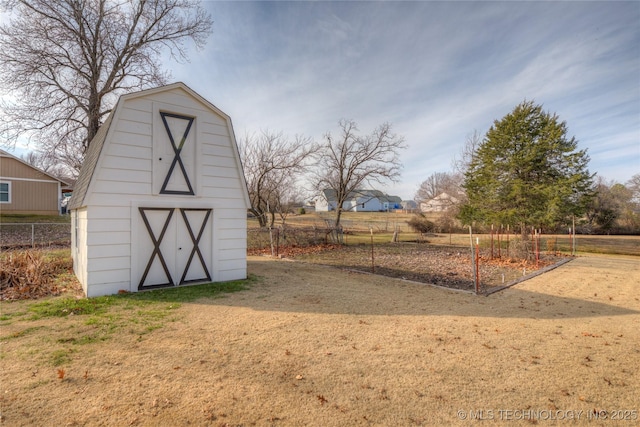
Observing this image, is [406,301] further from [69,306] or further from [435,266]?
[69,306]

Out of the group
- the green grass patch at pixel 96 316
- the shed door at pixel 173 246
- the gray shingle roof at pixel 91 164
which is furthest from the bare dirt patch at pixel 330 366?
the gray shingle roof at pixel 91 164

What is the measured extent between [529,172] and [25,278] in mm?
20996

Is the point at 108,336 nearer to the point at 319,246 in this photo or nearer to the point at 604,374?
the point at 604,374

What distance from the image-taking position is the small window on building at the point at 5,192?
1992 centimetres

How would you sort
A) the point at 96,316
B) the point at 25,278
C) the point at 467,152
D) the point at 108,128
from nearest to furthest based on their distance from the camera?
the point at 96,316, the point at 108,128, the point at 25,278, the point at 467,152

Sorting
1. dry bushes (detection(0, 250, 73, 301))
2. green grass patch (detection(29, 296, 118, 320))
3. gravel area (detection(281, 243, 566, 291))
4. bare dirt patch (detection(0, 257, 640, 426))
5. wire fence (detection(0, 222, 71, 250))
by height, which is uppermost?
wire fence (detection(0, 222, 71, 250))

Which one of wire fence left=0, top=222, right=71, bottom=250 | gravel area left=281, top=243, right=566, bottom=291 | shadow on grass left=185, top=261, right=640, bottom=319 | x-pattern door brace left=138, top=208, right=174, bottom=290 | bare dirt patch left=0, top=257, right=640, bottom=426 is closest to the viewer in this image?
bare dirt patch left=0, top=257, right=640, bottom=426

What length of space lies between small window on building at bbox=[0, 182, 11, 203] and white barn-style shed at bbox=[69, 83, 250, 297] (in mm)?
20189

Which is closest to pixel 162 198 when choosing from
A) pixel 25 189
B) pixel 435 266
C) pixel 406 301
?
pixel 406 301

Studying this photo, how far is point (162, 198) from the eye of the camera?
22.7 feet

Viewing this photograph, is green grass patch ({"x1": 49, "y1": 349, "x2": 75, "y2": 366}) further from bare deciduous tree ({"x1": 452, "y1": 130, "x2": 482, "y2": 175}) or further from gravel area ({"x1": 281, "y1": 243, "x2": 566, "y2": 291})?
bare deciduous tree ({"x1": 452, "y1": 130, "x2": 482, "y2": 175})

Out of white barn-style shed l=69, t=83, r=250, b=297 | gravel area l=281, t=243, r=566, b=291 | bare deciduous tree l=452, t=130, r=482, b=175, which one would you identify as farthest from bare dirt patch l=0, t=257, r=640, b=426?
bare deciduous tree l=452, t=130, r=482, b=175

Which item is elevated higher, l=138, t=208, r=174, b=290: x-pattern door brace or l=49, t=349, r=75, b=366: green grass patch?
l=138, t=208, r=174, b=290: x-pattern door brace

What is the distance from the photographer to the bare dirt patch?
8.83 feet
